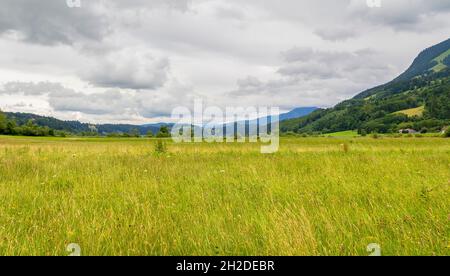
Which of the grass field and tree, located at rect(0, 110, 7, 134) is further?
tree, located at rect(0, 110, 7, 134)

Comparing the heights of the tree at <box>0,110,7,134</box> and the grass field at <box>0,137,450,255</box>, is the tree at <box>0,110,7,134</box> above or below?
above

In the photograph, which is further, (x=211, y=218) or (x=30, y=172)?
(x=30, y=172)

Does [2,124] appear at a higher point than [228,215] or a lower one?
higher

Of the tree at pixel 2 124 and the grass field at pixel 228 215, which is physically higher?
the tree at pixel 2 124

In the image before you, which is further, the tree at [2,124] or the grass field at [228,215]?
the tree at [2,124]

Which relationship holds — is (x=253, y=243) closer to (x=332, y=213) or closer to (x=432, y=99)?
(x=332, y=213)

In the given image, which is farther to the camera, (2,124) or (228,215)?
(2,124)

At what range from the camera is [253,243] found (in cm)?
330

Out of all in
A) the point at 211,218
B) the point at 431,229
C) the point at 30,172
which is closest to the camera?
the point at 431,229
